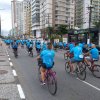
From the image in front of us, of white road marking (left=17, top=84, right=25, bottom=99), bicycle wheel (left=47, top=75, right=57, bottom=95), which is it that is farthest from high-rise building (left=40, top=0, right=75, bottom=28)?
bicycle wheel (left=47, top=75, right=57, bottom=95)

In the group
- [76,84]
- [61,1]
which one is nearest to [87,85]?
[76,84]

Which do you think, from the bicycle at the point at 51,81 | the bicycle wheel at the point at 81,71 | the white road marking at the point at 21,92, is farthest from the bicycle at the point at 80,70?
the white road marking at the point at 21,92

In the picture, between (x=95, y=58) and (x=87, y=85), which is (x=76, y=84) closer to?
(x=87, y=85)

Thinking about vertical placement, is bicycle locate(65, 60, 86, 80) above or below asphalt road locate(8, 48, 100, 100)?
above

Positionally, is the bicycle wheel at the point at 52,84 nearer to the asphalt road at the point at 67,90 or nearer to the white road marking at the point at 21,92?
the asphalt road at the point at 67,90

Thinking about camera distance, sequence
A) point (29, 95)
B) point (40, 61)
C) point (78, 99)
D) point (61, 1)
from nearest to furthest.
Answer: point (78, 99) → point (29, 95) → point (40, 61) → point (61, 1)

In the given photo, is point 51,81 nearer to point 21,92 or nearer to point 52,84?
point 52,84

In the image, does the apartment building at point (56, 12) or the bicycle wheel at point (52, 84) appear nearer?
the bicycle wheel at point (52, 84)

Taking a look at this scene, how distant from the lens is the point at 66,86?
403 inches

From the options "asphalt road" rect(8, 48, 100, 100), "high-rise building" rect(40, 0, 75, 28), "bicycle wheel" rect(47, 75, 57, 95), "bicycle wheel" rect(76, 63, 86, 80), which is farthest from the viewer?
"high-rise building" rect(40, 0, 75, 28)

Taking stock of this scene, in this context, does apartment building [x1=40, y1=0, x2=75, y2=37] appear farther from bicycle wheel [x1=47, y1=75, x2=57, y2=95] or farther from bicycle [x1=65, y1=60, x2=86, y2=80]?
bicycle wheel [x1=47, y1=75, x2=57, y2=95]

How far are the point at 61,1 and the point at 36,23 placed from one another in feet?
58.3

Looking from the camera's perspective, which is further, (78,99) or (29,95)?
(29,95)

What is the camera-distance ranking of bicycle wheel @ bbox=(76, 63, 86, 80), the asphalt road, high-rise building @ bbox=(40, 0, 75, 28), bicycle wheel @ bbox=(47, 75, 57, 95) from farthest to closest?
high-rise building @ bbox=(40, 0, 75, 28) < bicycle wheel @ bbox=(76, 63, 86, 80) < bicycle wheel @ bbox=(47, 75, 57, 95) < the asphalt road
